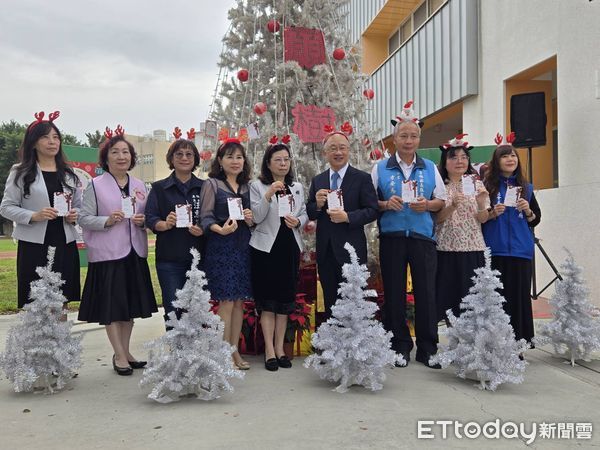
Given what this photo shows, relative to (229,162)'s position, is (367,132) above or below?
above

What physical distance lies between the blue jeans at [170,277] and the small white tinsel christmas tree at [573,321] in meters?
2.90

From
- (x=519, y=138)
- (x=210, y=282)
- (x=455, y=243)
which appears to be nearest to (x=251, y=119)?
(x=210, y=282)

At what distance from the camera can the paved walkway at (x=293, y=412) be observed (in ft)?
8.67

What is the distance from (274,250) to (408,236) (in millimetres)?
1043

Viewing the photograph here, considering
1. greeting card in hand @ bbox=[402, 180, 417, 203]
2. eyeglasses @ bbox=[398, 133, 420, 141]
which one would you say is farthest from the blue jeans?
eyeglasses @ bbox=[398, 133, 420, 141]

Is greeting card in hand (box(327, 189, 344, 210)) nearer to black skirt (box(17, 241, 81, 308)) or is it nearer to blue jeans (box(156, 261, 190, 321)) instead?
blue jeans (box(156, 261, 190, 321))

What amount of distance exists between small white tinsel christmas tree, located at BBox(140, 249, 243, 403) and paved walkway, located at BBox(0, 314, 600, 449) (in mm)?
111

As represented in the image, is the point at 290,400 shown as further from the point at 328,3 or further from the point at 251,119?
the point at 328,3

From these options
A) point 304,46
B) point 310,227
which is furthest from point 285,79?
point 310,227

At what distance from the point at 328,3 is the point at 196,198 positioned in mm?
2593

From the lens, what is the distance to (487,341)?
3.47m

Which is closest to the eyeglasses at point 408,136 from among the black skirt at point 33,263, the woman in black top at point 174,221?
the woman in black top at point 174,221

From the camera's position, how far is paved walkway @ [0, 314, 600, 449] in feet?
8.67

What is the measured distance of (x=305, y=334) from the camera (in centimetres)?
440
